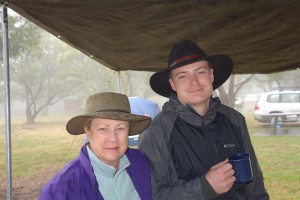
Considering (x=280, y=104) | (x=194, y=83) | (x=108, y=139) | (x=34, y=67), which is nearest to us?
(x=108, y=139)

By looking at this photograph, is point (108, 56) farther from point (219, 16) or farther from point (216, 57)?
point (216, 57)

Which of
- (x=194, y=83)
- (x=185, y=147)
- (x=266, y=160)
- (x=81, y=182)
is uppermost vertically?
(x=194, y=83)

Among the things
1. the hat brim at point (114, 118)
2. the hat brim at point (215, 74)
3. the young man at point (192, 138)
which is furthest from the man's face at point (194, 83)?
the hat brim at point (114, 118)

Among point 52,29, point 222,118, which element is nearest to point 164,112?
point 222,118

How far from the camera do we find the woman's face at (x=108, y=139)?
2.07 m

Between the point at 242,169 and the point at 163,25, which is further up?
the point at 163,25

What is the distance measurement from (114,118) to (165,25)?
77.9 inches

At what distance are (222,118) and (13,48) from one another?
2137cm

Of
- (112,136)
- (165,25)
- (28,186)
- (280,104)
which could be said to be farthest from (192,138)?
(280,104)

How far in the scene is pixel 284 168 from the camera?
10.1 meters

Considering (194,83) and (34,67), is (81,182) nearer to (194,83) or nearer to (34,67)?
(194,83)

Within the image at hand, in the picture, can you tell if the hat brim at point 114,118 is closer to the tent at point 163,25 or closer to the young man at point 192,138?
the young man at point 192,138

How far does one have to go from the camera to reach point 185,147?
2.38 metres

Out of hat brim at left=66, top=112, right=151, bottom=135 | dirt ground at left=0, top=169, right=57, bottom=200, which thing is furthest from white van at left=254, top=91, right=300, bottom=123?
hat brim at left=66, top=112, right=151, bottom=135
